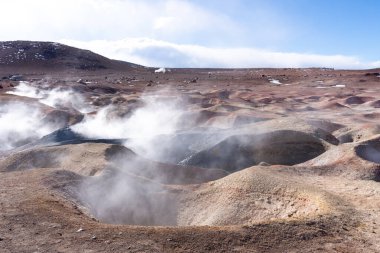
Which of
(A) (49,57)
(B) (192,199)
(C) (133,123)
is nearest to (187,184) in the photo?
(B) (192,199)

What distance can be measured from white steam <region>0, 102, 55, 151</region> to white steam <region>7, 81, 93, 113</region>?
459 centimetres

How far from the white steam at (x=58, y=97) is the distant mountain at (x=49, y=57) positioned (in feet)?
121

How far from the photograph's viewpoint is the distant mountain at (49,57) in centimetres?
7894

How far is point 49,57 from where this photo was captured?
82.6m

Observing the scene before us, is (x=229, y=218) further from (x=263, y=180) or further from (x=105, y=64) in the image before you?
(x=105, y=64)

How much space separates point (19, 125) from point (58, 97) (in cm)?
1102

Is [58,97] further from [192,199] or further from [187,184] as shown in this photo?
[192,199]

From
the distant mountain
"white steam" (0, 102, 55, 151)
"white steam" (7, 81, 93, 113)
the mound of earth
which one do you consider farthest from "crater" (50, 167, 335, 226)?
the distant mountain

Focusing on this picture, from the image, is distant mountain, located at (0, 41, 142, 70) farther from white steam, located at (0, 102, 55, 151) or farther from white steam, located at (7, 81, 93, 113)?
white steam, located at (0, 102, 55, 151)

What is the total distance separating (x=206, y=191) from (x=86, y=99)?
26.6m

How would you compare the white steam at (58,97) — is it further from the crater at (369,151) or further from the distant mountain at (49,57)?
the distant mountain at (49,57)

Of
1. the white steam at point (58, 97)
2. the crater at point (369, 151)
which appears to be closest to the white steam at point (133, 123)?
the white steam at point (58, 97)

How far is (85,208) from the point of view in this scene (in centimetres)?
986

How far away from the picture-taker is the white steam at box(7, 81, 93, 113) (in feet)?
111
